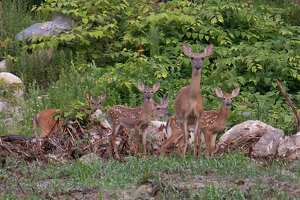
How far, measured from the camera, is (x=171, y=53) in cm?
971

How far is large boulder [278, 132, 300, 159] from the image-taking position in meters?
4.45

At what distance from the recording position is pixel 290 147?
4.55m

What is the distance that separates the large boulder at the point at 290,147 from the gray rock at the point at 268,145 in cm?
6

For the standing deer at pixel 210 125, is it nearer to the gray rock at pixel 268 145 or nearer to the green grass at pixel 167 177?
the green grass at pixel 167 177

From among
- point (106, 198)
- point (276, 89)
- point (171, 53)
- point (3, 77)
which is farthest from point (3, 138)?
point (276, 89)

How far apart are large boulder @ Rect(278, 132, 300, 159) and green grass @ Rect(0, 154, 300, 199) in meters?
0.27

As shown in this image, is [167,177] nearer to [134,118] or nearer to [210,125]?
[134,118]

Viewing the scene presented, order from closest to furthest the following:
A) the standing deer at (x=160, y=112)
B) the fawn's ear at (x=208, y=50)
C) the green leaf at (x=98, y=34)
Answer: the fawn's ear at (x=208, y=50), the standing deer at (x=160, y=112), the green leaf at (x=98, y=34)

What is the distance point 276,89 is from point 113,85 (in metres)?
3.73

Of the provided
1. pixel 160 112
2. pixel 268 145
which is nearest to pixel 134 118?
pixel 268 145

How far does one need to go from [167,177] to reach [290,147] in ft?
5.89

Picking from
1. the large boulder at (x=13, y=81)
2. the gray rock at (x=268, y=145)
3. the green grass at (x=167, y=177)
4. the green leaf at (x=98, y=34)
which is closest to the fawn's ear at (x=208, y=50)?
the green grass at (x=167, y=177)

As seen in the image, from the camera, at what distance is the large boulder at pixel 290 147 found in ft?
14.6

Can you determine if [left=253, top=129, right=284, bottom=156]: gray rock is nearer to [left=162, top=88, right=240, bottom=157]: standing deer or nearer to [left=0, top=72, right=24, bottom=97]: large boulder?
[left=162, top=88, right=240, bottom=157]: standing deer
